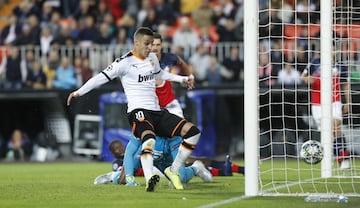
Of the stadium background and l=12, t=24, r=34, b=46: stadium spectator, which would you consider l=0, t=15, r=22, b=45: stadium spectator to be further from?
the stadium background

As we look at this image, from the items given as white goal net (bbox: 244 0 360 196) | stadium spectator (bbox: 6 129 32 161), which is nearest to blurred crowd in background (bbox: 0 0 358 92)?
stadium spectator (bbox: 6 129 32 161)

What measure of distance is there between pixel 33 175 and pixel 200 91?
22.7 feet

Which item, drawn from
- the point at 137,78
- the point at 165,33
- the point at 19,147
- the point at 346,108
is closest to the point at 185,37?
the point at 165,33

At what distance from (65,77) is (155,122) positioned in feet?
37.6

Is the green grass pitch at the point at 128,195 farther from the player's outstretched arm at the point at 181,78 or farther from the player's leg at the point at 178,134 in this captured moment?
the player's outstretched arm at the point at 181,78

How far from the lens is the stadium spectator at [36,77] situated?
77.3 feet

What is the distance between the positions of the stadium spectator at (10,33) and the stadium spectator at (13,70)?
1.43 m

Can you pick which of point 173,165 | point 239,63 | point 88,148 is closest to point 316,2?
point 239,63

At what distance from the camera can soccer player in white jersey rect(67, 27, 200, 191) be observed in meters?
12.0

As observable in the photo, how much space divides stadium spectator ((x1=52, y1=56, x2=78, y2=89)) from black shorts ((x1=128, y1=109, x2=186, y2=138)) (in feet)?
36.7

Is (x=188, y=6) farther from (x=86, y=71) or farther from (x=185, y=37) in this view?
(x=86, y=71)

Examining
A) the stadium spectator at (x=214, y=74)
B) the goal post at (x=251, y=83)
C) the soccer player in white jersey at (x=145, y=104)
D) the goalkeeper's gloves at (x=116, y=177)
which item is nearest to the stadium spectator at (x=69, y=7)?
the stadium spectator at (x=214, y=74)

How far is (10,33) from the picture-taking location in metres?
25.6

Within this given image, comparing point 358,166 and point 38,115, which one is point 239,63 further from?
point 358,166
